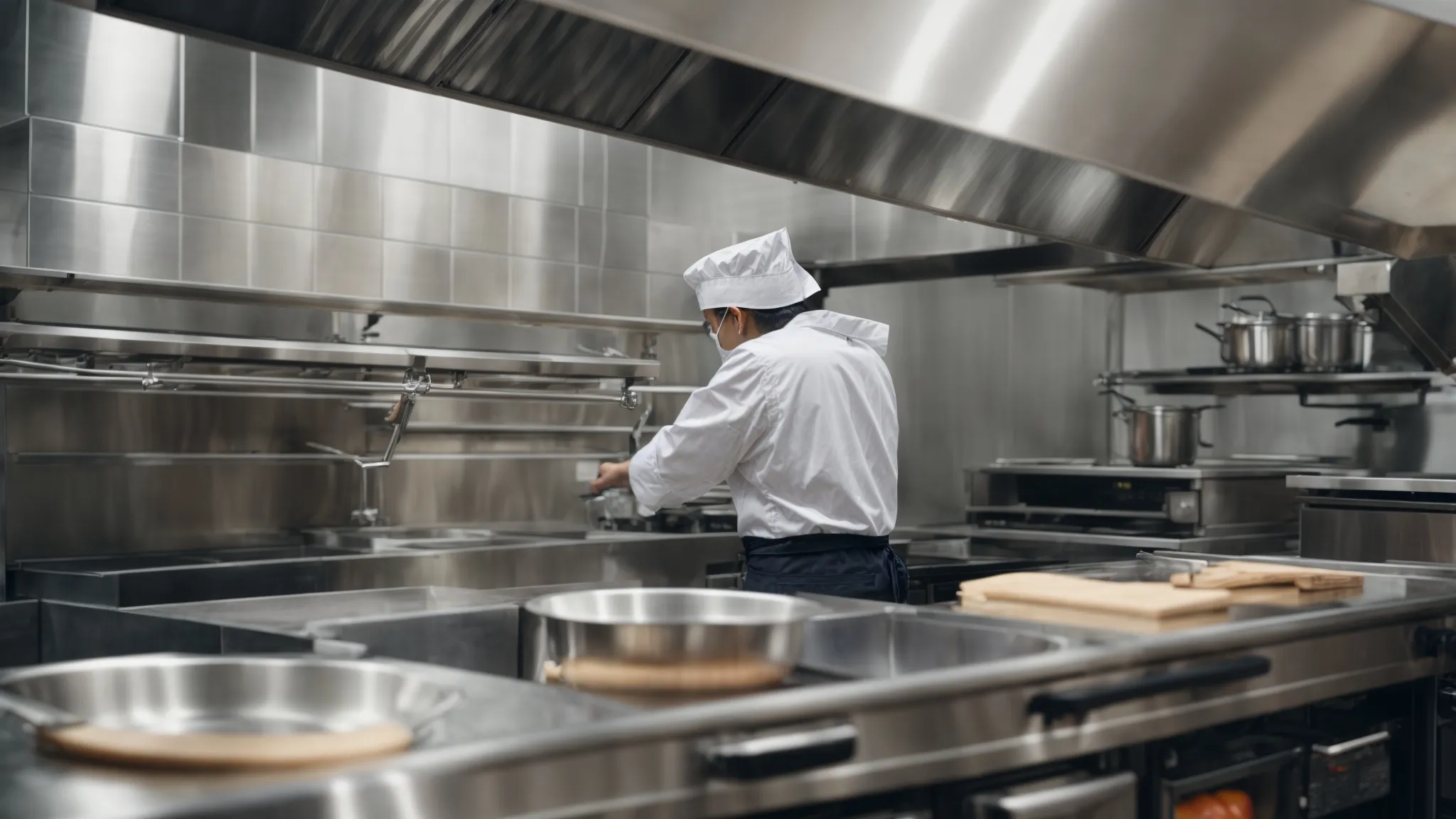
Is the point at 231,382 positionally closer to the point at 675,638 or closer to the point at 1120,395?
the point at 675,638

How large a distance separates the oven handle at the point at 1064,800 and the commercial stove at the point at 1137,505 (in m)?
2.97

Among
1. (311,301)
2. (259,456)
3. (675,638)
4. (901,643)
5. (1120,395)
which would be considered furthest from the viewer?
(1120,395)

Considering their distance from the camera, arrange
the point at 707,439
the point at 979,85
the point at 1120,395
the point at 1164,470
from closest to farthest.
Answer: the point at 979,85 < the point at 707,439 < the point at 1164,470 < the point at 1120,395

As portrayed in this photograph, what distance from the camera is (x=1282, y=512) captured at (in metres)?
5.08

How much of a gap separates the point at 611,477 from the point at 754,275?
0.52 m

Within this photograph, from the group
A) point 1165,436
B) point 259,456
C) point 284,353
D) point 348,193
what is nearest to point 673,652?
point 284,353

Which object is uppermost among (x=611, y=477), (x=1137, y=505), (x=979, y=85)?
(x=979, y=85)

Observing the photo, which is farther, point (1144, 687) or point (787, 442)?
point (787, 442)

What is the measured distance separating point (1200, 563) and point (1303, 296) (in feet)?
12.2

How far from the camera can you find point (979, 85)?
83.9 inches

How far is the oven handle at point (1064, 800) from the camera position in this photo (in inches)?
63.1

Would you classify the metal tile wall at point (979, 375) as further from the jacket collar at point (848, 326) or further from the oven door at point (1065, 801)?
the oven door at point (1065, 801)

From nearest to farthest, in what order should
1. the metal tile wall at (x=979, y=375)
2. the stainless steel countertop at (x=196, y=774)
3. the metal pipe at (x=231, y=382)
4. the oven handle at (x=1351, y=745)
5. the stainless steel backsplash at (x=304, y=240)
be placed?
the stainless steel countertop at (x=196, y=774), the oven handle at (x=1351, y=745), the metal pipe at (x=231, y=382), the stainless steel backsplash at (x=304, y=240), the metal tile wall at (x=979, y=375)

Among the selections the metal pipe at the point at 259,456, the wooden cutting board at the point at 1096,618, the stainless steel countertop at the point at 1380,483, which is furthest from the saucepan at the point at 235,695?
the stainless steel countertop at the point at 1380,483
